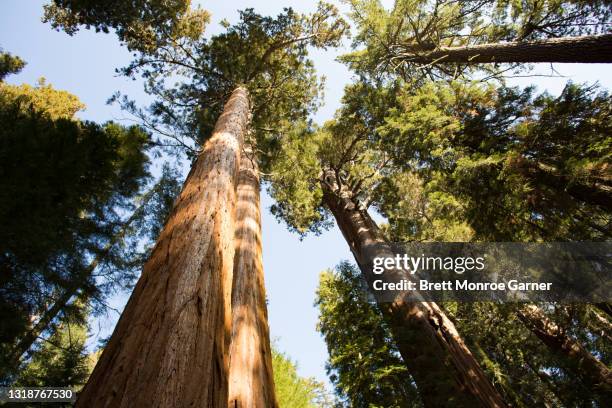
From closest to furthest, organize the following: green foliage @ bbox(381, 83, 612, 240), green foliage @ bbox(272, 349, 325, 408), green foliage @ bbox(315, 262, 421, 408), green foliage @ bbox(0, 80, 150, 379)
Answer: green foliage @ bbox(381, 83, 612, 240), green foliage @ bbox(0, 80, 150, 379), green foliage @ bbox(315, 262, 421, 408), green foliage @ bbox(272, 349, 325, 408)

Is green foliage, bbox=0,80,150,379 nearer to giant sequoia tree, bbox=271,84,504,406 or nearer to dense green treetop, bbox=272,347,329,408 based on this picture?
giant sequoia tree, bbox=271,84,504,406

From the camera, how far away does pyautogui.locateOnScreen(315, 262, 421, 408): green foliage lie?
7.48m

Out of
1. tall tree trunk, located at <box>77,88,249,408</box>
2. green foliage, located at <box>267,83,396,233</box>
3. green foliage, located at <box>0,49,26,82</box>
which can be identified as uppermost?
green foliage, located at <box>0,49,26,82</box>

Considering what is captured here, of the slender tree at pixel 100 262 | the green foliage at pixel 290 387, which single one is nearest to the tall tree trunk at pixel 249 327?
the slender tree at pixel 100 262

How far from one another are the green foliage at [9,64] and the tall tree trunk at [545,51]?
1745 cm

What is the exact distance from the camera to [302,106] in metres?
11.1

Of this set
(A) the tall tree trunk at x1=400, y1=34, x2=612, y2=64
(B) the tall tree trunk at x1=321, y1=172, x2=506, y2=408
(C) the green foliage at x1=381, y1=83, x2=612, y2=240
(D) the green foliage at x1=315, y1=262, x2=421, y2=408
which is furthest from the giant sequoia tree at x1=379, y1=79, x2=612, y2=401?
(D) the green foliage at x1=315, y1=262, x2=421, y2=408

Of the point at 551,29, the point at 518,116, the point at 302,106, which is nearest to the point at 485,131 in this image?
the point at 518,116

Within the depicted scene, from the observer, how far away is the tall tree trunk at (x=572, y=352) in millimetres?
6073

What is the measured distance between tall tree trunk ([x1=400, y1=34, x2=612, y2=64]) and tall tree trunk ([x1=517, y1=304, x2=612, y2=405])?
568 centimetres

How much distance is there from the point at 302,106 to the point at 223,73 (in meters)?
2.85

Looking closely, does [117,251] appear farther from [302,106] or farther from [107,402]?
[107,402]

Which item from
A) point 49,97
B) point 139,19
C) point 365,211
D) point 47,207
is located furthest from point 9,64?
point 365,211

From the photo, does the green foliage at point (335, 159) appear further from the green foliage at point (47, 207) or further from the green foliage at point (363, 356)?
the green foliage at point (47, 207)
